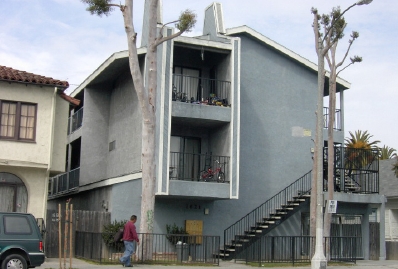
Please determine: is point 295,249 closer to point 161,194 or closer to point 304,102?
point 161,194

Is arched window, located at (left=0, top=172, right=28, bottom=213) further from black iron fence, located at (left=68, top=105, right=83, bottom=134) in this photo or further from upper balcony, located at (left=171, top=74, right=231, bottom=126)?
black iron fence, located at (left=68, top=105, right=83, bottom=134)

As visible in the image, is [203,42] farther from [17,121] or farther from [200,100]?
[17,121]

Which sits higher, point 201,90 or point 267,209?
point 201,90

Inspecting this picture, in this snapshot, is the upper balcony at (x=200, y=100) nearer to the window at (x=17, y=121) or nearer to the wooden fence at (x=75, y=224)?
the wooden fence at (x=75, y=224)

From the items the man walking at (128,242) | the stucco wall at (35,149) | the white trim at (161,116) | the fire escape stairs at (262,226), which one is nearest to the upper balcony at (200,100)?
the white trim at (161,116)

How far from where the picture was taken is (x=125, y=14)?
2278 centimetres

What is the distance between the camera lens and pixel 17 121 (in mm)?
23594

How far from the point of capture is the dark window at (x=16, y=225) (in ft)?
56.3

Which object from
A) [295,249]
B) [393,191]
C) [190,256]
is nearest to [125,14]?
[190,256]

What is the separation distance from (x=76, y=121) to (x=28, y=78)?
35.5 feet

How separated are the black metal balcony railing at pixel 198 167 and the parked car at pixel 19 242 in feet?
29.9

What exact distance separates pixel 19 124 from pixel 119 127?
665cm

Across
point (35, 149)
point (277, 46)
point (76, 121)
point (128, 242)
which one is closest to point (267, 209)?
point (277, 46)

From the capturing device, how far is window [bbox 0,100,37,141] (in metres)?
23.5
